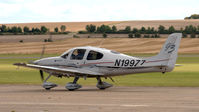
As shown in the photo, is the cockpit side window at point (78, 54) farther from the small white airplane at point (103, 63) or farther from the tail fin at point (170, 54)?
the tail fin at point (170, 54)

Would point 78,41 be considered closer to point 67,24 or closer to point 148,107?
point 67,24

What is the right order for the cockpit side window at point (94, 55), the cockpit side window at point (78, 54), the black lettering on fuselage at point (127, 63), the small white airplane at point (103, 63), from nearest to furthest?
1. the small white airplane at point (103, 63)
2. the black lettering on fuselage at point (127, 63)
3. the cockpit side window at point (94, 55)
4. the cockpit side window at point (78, 54)

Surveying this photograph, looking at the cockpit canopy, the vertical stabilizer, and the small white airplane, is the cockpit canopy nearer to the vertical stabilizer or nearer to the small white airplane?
the small white airplane

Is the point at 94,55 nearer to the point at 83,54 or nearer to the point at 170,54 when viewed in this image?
the point at 83,54

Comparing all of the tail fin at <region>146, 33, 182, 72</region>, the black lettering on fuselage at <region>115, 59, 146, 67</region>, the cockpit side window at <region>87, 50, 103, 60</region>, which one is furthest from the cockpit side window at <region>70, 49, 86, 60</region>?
the tail fin at <region>146, 33, 182, 72</region>

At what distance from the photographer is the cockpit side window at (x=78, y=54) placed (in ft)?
80.0

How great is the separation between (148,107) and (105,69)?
759cm

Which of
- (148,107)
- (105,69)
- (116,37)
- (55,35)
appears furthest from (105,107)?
(55,35)

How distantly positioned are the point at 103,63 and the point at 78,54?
142 centimetres

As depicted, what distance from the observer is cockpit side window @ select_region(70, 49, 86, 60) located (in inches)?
960

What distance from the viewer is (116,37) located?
112 m

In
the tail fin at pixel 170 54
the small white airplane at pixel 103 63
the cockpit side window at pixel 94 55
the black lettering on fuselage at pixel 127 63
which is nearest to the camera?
the tail fin at pixel 170 54

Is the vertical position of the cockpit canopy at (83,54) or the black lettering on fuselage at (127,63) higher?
the cockpit canopy at (83,54)

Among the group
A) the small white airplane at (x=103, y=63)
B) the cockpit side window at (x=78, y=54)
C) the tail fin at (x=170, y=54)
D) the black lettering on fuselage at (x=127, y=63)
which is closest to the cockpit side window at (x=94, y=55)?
the small white airplane at (x=103, y=63)
